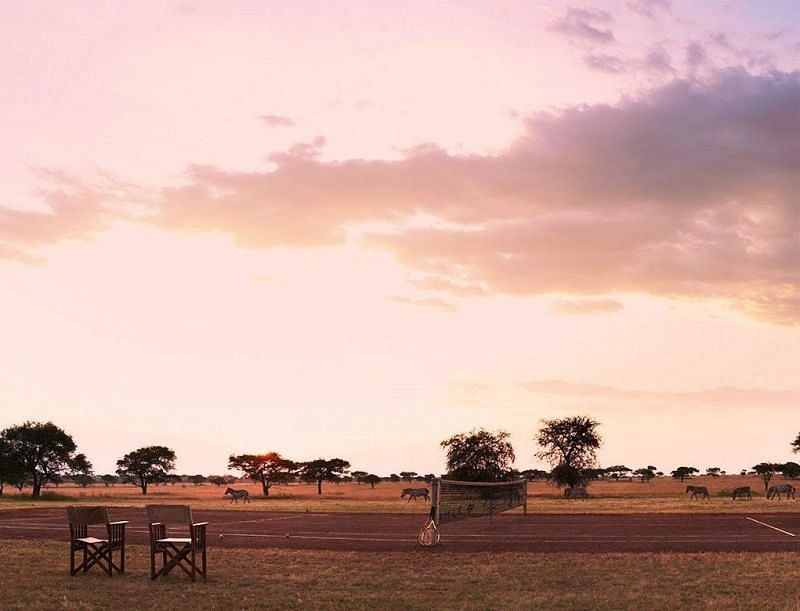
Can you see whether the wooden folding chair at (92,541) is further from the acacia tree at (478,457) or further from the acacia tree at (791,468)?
the acacia tree at (791,468)

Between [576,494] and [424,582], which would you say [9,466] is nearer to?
[576,494]

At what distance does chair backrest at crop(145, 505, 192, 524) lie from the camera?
2084 cm

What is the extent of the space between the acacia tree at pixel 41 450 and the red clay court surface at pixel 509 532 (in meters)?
61.1

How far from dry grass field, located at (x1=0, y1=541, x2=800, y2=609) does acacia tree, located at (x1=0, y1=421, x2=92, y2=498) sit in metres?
86.2

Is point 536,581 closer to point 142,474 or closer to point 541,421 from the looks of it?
point 541,421

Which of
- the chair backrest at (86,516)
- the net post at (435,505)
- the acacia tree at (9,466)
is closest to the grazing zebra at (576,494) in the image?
the net post at (435,505)

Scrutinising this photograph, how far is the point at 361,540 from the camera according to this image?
32.8m

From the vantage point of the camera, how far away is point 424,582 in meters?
21.4

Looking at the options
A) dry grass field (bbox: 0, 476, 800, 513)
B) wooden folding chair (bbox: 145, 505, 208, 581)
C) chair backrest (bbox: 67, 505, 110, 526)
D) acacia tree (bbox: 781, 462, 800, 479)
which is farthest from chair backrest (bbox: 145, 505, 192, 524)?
acacia tree (bbox: 781, 462, 800, 479)

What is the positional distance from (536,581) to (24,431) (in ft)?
325

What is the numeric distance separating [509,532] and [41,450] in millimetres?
84778

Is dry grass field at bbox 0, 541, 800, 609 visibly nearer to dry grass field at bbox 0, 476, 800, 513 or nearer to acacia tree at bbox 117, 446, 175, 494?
dry grass field at bbox 0, 476, 800, 513

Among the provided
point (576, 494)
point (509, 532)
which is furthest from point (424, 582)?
point (576, 494)

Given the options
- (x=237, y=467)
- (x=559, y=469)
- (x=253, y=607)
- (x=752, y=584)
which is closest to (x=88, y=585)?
(x=253, y=607)
